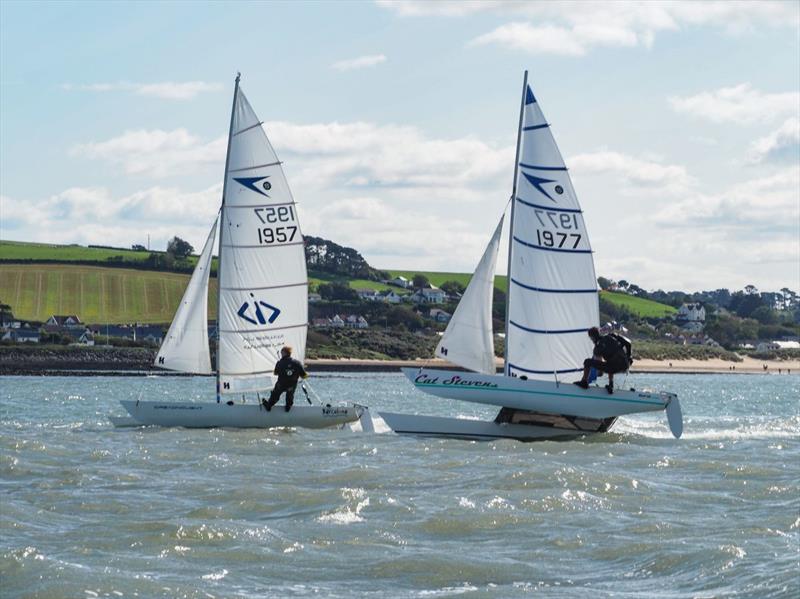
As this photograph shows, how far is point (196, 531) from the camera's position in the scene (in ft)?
49.0

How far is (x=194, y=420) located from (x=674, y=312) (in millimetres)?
171066

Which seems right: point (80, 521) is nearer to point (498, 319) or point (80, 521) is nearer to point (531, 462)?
point (531, 462)

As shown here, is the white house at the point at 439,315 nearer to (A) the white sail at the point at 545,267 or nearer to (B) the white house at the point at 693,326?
(B) the white house at the point at 693,326

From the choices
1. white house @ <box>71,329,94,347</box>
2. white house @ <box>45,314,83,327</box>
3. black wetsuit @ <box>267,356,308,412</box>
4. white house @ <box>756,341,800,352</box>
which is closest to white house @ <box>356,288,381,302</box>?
white house @ <box>45,314,83,327</box>

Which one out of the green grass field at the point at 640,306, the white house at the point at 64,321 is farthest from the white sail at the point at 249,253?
the green grass field at the point at 640,306

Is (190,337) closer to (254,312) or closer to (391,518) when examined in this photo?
(254,312)

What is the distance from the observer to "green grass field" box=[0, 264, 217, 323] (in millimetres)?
119562

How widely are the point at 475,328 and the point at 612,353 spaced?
2.71m

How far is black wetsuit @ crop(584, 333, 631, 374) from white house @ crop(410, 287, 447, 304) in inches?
5038

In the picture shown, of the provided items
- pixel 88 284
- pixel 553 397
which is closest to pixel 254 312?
pixel 553 397

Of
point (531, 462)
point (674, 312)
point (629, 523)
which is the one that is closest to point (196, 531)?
point (629, 523)

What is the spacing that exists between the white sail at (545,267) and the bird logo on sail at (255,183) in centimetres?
560

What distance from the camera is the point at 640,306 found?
184875 mm

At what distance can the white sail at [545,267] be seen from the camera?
2780cm
